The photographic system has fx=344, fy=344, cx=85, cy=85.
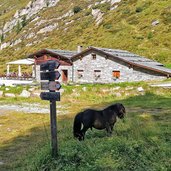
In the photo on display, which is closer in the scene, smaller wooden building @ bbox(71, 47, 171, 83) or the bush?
smaller wooden building @ bbox(71, 47, 171, 83)

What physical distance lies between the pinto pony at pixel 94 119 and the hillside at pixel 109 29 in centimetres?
5294

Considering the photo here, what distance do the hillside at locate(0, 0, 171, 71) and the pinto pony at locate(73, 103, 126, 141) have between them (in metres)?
52.9

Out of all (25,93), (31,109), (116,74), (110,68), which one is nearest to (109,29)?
(110,68)

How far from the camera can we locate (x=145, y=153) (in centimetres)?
1059

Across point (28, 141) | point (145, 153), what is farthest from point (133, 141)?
point (28, 141)

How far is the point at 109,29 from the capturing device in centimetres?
9950

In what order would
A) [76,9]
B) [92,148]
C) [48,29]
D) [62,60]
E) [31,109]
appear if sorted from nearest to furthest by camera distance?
[92,148] < [31,109] < [62,60] < [48,29] < [76,9]

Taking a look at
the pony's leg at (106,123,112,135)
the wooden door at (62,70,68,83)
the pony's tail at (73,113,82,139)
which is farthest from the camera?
the wooden door at (62,70,68,83)

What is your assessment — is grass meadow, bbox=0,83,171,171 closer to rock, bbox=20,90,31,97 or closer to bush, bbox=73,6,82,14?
rock, bbox=20,90,31,97

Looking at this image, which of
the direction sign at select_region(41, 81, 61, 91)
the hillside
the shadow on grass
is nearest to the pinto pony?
the shadow on grass

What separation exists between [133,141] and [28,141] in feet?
18.1

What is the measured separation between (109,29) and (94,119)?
89226mm

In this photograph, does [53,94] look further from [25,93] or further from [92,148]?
[25,93]

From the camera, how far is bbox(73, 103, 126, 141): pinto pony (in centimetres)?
1197
